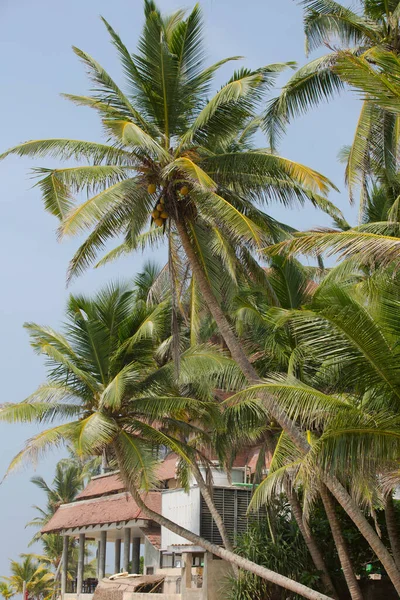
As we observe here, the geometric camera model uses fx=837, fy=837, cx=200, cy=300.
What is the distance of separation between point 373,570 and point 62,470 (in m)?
39.7

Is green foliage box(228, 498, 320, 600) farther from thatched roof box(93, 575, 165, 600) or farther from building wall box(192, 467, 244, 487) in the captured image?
thatched roof box(93, 575, 165, 600)

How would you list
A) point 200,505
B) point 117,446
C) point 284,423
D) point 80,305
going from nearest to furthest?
point 284,423, point 117,446, point 80,305, point 200,505

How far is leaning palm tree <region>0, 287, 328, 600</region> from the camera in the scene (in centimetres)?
Answer: 2167

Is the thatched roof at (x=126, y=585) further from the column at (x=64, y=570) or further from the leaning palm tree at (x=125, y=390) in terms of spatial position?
the column at (x=64, y=570)

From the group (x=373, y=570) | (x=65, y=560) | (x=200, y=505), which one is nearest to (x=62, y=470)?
(x=65, y=560)

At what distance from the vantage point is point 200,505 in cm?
2542

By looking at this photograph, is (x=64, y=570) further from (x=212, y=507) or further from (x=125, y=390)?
(x=125, y=390)

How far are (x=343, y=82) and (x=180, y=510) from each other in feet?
47.1

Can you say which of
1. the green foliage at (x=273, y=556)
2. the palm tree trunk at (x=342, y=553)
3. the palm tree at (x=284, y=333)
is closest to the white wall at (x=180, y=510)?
the green foliage at (x=273, y=556)

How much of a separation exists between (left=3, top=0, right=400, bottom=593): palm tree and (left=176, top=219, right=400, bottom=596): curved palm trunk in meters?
0.04

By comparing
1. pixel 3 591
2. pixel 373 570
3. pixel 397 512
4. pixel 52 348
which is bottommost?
pixel 3 591

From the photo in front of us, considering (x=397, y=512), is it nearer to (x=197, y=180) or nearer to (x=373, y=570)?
(x=373, y=570)

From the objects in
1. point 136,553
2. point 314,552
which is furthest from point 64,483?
point 314,552

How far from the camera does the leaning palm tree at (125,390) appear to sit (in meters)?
21.7
